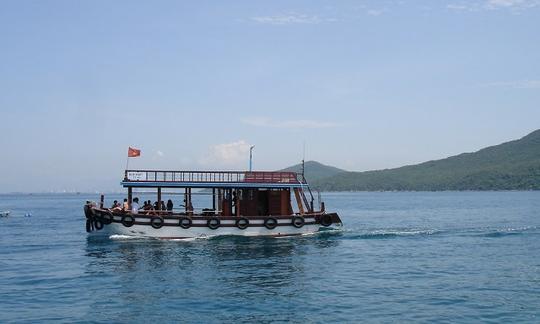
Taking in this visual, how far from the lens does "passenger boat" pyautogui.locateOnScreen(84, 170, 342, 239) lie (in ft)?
126

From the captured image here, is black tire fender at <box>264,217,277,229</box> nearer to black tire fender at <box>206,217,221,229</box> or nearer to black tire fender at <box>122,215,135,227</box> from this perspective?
black tire fender at <box>206,217,221,229</box>

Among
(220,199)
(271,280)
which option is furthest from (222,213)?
(271,280)

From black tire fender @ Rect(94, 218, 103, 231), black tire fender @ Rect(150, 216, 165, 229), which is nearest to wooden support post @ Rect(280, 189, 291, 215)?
black tire fender @ Rect(150, 216, 165, 229)

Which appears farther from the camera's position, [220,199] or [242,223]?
[220,199]

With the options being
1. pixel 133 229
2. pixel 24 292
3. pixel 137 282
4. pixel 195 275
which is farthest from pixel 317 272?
pixel 133 229

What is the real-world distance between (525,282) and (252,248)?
16.0 m

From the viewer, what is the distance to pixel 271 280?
24.9m

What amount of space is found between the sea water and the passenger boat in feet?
2.94

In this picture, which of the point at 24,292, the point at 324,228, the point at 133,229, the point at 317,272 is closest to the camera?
the point at 24,292

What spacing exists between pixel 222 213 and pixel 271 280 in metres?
16.5

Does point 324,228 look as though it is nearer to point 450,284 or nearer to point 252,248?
point 252,248

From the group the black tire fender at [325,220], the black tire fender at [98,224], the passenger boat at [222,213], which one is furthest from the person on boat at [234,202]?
the black tire fender at [98,224]

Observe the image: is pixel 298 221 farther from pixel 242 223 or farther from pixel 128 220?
pixel 128 220

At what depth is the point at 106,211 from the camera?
126ft
